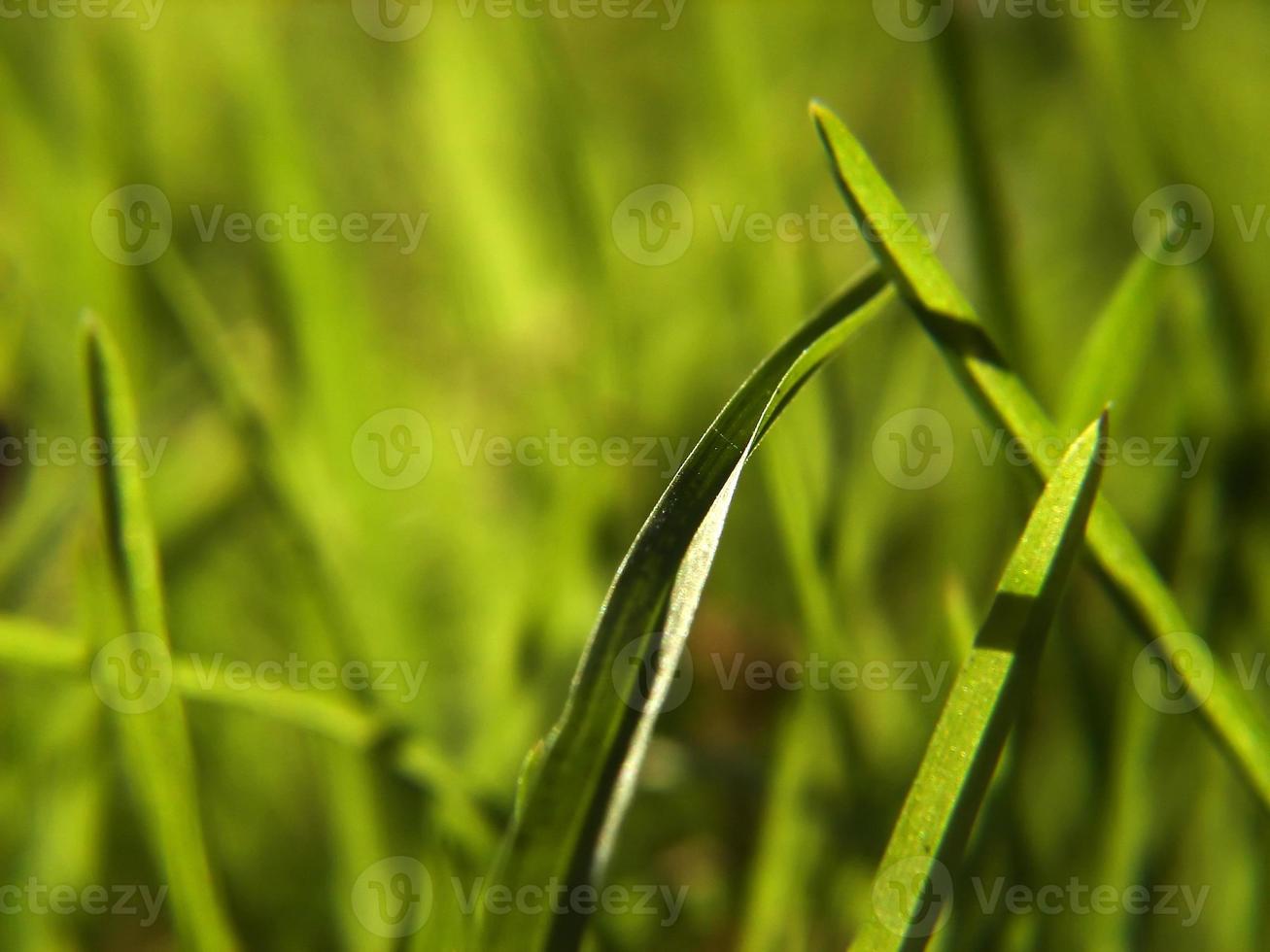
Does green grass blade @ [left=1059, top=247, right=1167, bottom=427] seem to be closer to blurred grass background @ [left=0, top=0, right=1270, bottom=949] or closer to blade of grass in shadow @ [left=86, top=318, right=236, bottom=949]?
blurred grass background @ [left=0, top=0, right=1270, bottom=949]

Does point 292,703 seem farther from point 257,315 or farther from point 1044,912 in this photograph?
point 257,315

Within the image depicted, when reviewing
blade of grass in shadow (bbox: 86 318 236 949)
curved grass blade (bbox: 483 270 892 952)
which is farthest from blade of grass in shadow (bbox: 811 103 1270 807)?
blade of grass in shadow (bbox: 86 318 236 949)

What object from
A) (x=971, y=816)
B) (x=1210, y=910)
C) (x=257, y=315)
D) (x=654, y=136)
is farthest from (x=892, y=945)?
(x=654, y=136)

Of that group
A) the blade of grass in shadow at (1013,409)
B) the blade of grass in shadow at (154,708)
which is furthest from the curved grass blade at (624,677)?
the blade of grass in shadow at (154,708)

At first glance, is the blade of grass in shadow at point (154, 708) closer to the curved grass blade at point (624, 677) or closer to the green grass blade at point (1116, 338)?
the curved grass blade at point (624, 677)

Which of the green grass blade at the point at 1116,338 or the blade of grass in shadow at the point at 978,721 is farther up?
the green grass blade at the point at 1116,338

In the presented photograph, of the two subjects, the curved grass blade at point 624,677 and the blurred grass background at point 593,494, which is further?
the blurred grass background at point 593,494
